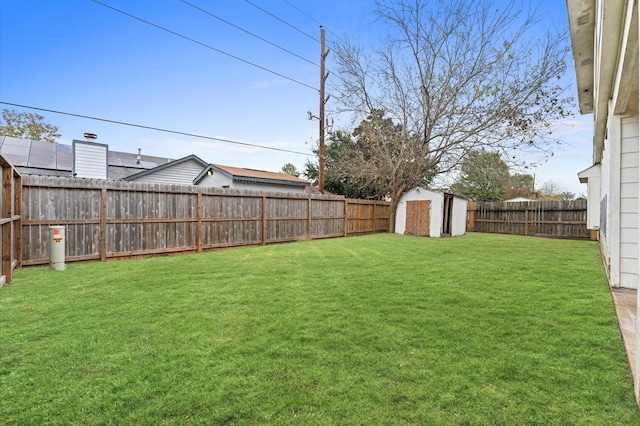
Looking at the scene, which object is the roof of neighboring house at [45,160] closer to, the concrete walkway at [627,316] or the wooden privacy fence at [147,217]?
the wooden privacy fence at [147,217]

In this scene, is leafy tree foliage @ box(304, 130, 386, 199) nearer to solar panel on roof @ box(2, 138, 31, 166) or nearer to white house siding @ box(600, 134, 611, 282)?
white house siding @ box(600, 134, 611, 282)

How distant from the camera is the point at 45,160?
579 inches

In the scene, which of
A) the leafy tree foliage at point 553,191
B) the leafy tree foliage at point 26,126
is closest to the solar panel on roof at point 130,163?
the leafy tree foliage at point 26,126

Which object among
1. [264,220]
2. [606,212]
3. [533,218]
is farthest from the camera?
[533,218]

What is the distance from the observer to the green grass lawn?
5.53 ft

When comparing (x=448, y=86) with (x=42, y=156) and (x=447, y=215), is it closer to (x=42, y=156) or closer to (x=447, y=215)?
(x=447, y=215)

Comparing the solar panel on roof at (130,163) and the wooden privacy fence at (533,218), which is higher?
the solar panel on roof at (130,163)

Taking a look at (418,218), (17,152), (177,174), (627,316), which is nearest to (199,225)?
(627,316)

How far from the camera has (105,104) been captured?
11.3 m

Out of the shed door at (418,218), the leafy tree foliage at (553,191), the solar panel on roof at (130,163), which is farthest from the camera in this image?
the leafy tree foliage at (553,191)

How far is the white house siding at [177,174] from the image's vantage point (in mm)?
15509

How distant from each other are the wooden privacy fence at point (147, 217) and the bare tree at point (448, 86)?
226 inches

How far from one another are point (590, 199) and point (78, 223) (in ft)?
45.4

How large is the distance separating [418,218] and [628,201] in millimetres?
9872
